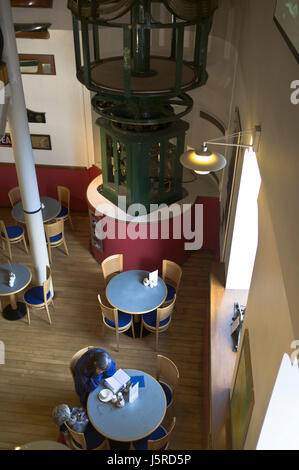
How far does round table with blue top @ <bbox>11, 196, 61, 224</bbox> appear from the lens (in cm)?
886

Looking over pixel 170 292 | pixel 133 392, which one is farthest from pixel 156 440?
pixel 170 292

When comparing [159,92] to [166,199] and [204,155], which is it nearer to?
[204,155]

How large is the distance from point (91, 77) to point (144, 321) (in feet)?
12.9

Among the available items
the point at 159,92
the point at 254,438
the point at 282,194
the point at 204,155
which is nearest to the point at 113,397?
the point at 254,438

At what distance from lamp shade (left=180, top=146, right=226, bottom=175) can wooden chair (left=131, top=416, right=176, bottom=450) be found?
3.07 m

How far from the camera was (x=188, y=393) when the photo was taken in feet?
21.3

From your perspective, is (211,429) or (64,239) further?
(64,239)

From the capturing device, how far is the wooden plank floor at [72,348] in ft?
20.0

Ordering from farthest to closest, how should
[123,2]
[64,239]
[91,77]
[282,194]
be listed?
[64,239] → [91,77] → [123,2] → [282,194]

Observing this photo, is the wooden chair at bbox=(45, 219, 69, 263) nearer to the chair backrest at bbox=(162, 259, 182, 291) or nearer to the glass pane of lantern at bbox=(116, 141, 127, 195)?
the glass pane of lantern at bbox=(116, 141, 127, 195)

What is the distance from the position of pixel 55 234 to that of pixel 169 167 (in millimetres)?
2698

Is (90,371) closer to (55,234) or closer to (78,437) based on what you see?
(78,437)

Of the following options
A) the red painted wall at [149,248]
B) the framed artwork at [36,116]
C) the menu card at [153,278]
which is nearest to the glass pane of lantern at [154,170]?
the red painted wall at [149,248]

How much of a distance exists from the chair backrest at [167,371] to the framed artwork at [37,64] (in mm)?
6209
